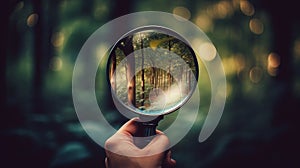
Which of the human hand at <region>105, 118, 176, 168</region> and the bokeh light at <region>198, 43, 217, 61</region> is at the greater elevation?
the bokeh light at <region>198, 43, 217, 61</region>

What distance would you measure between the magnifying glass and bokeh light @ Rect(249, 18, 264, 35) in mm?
1563

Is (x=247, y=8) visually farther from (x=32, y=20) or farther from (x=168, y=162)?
(x=168, y=162)

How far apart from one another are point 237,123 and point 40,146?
3.58 ft

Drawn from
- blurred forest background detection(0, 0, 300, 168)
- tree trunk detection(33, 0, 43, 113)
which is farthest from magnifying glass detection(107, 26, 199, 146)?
tree trunk detection(33, 0, 43, 113)

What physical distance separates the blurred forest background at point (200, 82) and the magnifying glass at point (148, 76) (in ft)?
2.84

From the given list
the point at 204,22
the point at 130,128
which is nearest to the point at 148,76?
the point at 130,128

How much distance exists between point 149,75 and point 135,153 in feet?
0.63

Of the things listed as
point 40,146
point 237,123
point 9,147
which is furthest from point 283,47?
A: point 9,147

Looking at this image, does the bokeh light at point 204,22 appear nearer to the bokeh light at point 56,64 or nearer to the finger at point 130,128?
the bokeh light at point 56,64

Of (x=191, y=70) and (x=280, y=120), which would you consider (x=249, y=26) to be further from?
(x=191, y=70)

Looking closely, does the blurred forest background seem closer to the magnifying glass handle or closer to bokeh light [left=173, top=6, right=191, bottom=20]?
bokeh light [left=173, top=6, right=191, bottom=20]

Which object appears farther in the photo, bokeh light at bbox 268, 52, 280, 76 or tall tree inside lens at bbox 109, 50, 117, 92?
bokeh light at bbox 268, 52, 280, 76

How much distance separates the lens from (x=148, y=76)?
812mm

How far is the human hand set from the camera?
738 mm
